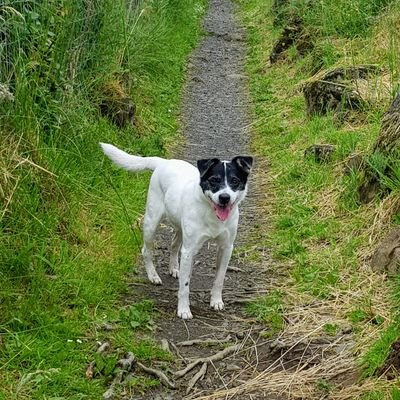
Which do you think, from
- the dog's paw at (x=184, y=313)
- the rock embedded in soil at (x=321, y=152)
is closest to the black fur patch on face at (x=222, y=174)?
the dog's paw at (x=184, y=313)

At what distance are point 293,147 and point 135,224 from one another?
9.80ft

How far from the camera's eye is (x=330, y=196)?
23.1 ft

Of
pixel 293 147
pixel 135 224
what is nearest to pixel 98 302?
pixel 135 224

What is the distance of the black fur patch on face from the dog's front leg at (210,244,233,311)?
0.49 meters

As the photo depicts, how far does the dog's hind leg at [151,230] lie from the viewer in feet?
18.5

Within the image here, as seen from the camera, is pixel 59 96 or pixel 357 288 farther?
pixel 59 96

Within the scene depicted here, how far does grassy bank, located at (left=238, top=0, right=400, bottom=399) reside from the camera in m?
4.93

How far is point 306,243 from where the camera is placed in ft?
20.8

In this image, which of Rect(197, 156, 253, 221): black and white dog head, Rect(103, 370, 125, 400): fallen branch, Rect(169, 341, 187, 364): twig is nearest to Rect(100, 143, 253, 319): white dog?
Rect(197, 156, 253, 221): black and white dog head

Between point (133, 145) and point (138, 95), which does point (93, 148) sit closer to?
point (133, 145)

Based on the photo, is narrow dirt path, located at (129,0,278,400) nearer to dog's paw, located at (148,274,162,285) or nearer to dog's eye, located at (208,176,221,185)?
dog's paw, located at (148,274,162,285)

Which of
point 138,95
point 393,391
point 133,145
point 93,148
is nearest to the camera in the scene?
point 393,391

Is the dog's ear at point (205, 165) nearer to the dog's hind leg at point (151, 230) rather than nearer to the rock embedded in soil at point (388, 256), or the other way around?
the dog's hind leg at point (151, 230)

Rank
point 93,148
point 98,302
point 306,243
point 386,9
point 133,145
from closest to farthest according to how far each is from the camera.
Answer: point 98,302
point 306,243
point 93,148
point 133,145
point 386,9
